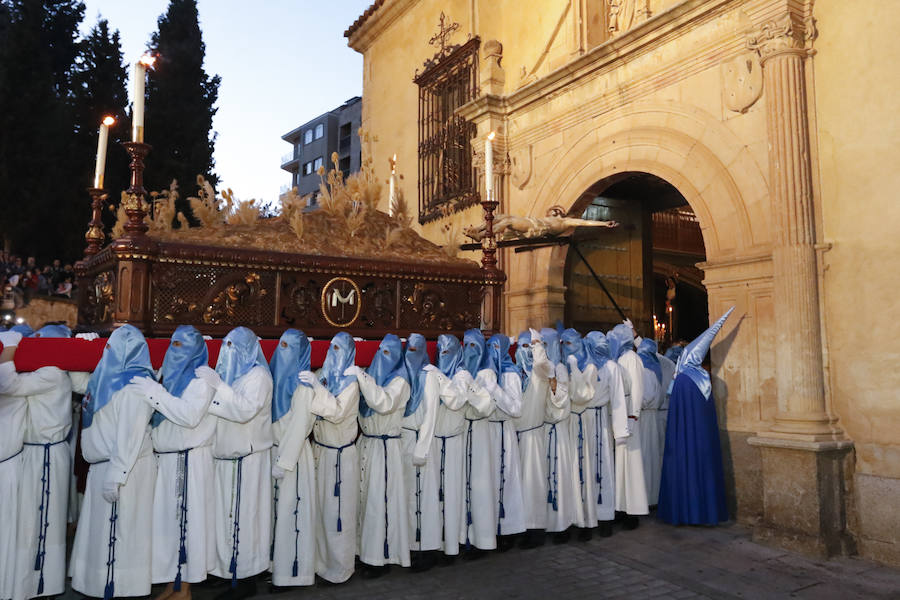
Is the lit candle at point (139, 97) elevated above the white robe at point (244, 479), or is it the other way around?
the lit candle at point (139, 97)

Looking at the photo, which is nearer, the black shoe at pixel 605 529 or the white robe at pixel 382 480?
the white robe at pixel 382 480

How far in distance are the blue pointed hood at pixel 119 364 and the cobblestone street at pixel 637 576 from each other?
1388 millimetres

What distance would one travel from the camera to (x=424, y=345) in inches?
188

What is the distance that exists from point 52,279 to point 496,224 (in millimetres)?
A: 13111

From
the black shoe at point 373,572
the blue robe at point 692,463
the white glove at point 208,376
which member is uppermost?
the white glove at point 208,376

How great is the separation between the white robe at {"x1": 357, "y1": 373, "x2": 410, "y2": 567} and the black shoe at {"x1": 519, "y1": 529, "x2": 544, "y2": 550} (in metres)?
1.16

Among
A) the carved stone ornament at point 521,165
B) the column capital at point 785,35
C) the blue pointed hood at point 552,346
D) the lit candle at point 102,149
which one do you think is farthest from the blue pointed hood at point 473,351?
the carved stone ornament at point 521,165

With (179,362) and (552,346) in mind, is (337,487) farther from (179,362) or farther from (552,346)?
(552,346)

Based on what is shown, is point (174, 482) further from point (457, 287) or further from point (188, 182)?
point (188, 182)

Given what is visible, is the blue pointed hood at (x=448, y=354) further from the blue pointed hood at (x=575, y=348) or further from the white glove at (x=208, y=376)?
the white glove at (x=208, y=376)

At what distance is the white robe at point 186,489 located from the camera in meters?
3.67

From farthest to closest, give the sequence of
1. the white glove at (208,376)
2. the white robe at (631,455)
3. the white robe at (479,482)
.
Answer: the white robe at (631,455), the white robe at (479,482), the white glove at (208,376)

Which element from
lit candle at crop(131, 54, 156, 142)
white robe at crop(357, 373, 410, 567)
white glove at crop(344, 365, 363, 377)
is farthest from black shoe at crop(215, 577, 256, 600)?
lit candle at crop(131, 54, 156, 142)

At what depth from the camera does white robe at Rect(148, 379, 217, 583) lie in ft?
12.0
